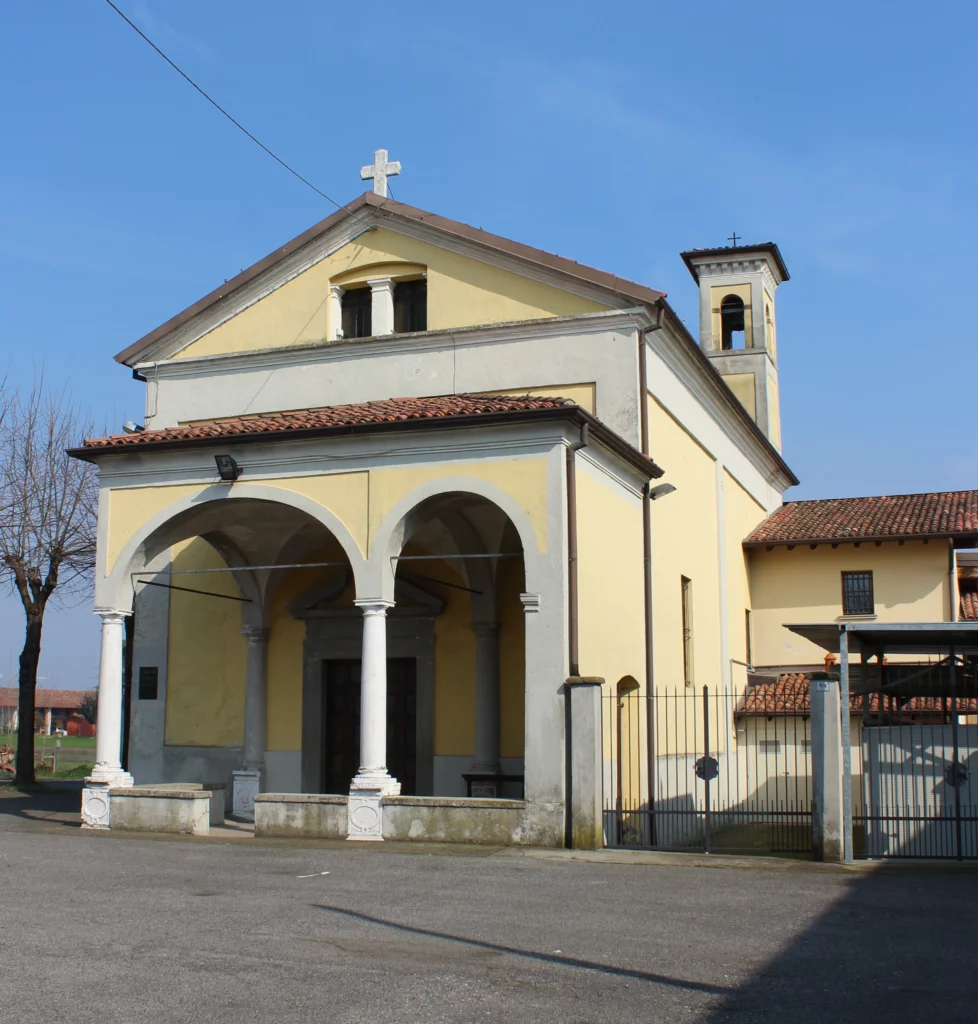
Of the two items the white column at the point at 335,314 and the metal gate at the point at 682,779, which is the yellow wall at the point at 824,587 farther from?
the white column at the point at 335,314

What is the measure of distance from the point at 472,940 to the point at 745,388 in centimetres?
2278

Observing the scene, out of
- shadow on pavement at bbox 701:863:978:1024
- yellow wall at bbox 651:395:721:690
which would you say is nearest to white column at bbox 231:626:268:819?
yellow wall at bbox 651:395:721:690

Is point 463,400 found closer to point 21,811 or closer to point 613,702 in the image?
point 613,702

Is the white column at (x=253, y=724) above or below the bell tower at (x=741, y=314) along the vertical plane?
below

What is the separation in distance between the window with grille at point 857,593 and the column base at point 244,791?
12664 mm

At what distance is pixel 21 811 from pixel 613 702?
29.8ft

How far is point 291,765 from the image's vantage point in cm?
1805

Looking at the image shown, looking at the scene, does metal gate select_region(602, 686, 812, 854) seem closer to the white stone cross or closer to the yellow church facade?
the yellow church facade

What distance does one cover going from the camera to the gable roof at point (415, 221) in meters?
17.0

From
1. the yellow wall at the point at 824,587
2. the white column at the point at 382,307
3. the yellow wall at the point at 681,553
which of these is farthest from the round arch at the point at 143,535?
the yellow wall at the point at 824,587

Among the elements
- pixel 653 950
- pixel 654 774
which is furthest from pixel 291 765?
pixel 653 950

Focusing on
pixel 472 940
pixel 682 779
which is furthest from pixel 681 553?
pixel 472 940

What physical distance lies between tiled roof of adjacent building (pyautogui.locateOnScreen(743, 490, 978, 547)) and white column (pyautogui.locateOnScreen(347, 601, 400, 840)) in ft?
40.6

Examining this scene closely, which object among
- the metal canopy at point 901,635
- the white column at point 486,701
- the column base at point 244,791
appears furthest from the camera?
the column base at point 244,791
